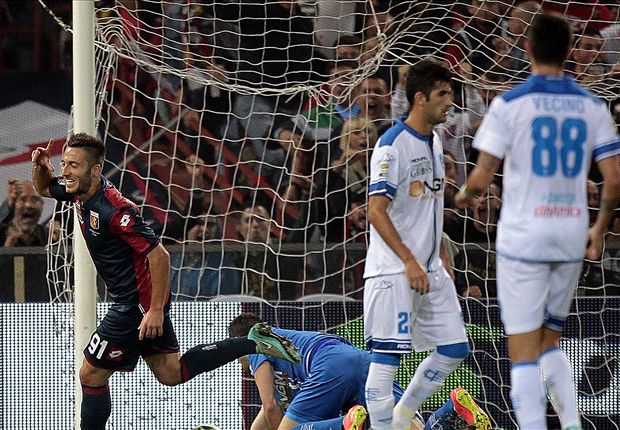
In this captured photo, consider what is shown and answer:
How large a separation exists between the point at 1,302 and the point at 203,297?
→ 140 cm

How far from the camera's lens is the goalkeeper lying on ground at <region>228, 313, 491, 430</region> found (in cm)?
696

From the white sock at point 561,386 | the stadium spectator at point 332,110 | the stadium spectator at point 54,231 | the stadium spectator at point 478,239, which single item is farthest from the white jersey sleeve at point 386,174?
the stadium spectator at point 54,231

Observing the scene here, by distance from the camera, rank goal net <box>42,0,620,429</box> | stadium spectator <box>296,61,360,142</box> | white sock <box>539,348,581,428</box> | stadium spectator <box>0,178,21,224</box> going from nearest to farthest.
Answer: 1. white sock <box>539,348,581,428</box>
2. goal net <box>42,0,620,429</box>
3. stadium spectator <box>296,61,360,142</box>
4. stadium spectator <box>0,178,21,224</box>

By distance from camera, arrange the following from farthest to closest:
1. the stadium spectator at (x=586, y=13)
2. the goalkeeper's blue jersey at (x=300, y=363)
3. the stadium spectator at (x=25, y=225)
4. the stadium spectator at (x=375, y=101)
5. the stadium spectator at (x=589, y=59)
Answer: the stadium spectator at (x=25, y=225) → the stadium spectator at (x=586, y=13) → the stadium spectator at (x=375, y=101) → the stadium spectator at (x=589, y=59) → the goalkeeper's blue jersey at (x=300, y=363)

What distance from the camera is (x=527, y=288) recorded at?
5.02 meters

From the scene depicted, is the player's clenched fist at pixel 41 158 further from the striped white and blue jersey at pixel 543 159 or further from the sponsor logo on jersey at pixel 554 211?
the sponsor logo on jersey at pixel 554 211

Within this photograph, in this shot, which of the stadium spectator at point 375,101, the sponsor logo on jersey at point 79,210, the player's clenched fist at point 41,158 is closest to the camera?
the sponsor logo on jersey at point 79,210

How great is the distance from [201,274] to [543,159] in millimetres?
3998

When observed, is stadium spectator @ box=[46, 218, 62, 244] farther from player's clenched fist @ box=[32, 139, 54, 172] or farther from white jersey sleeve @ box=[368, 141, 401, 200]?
white jersey sleeve @ box=[368, 141, 401, 200]

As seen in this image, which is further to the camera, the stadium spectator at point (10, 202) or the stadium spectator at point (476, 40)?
the stadium spectator at point (10, 202)

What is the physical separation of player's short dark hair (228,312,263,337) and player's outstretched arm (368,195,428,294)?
77.9 inches

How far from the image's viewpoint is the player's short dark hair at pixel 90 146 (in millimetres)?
6566

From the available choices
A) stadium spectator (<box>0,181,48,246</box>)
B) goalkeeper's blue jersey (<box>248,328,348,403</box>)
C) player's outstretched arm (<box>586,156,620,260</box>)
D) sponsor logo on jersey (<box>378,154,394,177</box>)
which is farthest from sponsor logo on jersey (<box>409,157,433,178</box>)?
stadium spectator (<box>0,181,48,246</box>)

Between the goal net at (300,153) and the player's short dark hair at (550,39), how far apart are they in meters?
3.28
